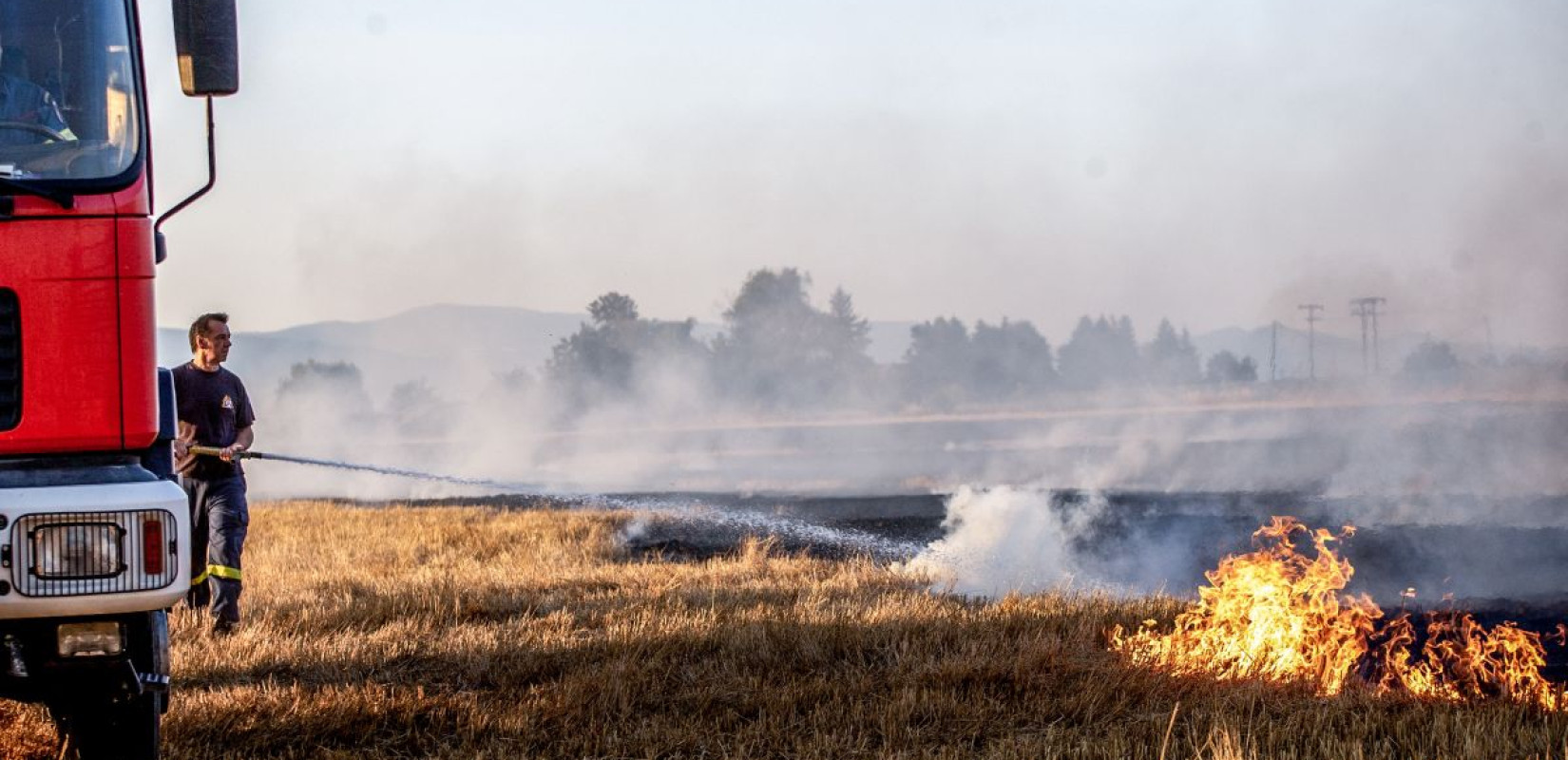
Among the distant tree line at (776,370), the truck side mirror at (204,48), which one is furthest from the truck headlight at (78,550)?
the distant tree line at (776,370)

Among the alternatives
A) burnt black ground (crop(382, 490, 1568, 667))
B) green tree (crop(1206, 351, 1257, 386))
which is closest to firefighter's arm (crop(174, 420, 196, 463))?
burnt black ground (crop(382, 490, 1568, 667))

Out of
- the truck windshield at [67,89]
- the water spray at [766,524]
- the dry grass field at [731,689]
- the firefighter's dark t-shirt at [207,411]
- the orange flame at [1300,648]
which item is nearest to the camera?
the truck windshield at [67,89]

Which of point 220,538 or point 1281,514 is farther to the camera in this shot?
point 1281,514

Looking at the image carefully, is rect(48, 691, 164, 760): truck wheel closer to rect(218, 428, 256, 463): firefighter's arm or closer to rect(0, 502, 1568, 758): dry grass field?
rect(0, 502, 1568, 758): dry grass field

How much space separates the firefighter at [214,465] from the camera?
8102 millimetres

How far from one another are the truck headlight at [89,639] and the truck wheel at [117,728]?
19.7 inches

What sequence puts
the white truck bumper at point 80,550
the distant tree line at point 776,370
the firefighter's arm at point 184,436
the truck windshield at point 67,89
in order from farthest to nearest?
the distant tree line at point 776,370, the firefighter's arm at point 184,436, the truck windshield at point 67,89, the white truck bumper at point 80,550

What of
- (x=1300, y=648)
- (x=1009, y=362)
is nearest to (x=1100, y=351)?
(x=1009, y=362)

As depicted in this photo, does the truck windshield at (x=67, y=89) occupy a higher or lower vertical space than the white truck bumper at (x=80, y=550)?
higher

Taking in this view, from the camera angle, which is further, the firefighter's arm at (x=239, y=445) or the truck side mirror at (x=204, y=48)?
the firefighter's arm at (x=239, y=445)

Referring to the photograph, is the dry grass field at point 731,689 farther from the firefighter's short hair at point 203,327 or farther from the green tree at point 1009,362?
the green tree at point 1009,362

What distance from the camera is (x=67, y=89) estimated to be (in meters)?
4.68

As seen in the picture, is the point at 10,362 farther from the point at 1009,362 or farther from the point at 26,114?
the point at 1009,362

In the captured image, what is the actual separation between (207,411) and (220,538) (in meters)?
0.72
